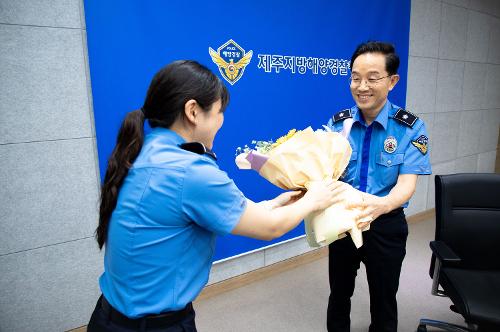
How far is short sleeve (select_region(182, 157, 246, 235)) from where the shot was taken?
93 centimetres

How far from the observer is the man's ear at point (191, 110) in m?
1.00

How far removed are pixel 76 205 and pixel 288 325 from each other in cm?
155

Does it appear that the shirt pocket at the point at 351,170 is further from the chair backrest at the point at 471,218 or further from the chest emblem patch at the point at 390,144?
the chair backrest at the point at 471,218

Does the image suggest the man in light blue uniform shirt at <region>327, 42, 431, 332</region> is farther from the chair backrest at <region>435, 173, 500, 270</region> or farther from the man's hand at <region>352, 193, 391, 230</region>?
the chair backrest at <region>435, 173, 500, 270</region>

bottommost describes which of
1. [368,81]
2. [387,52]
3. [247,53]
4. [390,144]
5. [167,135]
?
[390,144]

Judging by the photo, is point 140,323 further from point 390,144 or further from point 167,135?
point 390,144

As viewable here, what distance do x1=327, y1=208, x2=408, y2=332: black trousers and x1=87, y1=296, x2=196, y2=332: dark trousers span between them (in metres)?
1.03

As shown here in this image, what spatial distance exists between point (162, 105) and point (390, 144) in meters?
1.18

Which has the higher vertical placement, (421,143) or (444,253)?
(421,143)

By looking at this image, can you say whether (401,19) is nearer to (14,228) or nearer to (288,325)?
(288,325)

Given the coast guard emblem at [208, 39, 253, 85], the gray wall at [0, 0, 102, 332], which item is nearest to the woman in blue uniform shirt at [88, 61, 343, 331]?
the gray wall at [0, 0, 102, 332]

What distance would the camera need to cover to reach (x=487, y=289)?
6.03 ft

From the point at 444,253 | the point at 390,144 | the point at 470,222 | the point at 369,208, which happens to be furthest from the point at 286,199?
the point at 470,222

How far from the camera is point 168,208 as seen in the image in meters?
0.95
